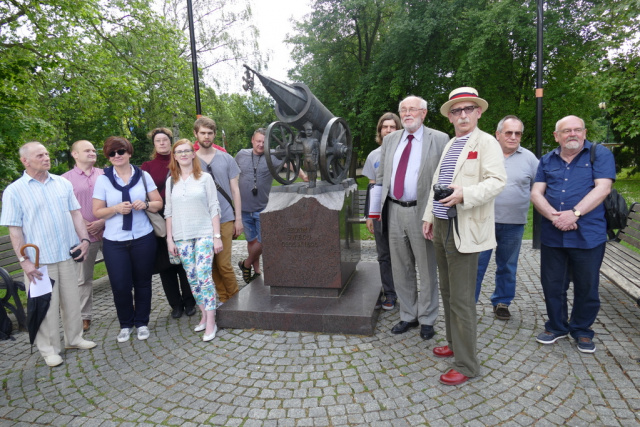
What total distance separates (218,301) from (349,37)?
19156 millimetres

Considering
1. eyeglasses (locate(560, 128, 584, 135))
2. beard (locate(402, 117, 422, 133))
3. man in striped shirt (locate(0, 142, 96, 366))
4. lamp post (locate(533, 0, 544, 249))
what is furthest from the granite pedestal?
lamp post (locate(533, 0, 544, 249))

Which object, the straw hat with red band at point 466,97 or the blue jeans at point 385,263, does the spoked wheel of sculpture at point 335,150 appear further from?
the straw hat with red band at point 466,97

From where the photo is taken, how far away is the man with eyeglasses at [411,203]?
3633mm

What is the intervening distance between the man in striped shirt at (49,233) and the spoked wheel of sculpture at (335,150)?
2.61 meters

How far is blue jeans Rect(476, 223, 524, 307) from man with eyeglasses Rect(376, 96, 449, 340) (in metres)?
0.80

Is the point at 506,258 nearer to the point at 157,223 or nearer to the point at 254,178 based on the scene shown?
the point at 254,178

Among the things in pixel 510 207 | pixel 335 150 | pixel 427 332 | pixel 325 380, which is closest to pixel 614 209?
pixel 510 207

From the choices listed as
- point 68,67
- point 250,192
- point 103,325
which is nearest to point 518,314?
point 250,192

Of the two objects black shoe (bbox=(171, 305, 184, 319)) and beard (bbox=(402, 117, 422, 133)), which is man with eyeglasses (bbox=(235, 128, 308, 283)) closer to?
black shoe (bbox=(171, 305, 184, 319))

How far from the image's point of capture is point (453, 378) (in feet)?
9.96

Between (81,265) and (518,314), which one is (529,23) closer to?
(518,314)

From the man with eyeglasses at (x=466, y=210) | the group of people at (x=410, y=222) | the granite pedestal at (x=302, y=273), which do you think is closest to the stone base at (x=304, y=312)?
the granite pedestal at (x=302, y=273)

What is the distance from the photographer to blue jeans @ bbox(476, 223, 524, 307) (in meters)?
4.18

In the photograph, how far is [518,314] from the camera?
14.2 ft
